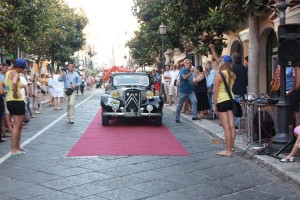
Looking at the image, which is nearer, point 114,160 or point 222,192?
point 222,192

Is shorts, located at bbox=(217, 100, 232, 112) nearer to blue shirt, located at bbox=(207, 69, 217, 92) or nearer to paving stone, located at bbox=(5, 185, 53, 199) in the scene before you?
paving stone, located at bbox=(5, 185, 53, 199)

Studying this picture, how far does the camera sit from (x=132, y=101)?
12547 millimetres

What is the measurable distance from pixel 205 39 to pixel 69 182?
30.3 feet

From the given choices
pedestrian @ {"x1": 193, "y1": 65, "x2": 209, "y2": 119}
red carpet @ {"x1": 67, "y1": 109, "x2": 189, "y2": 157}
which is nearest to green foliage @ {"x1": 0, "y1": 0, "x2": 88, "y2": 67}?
red carpet @ {"x1": 67, "y1": 109, "x2": 189, "y2": 157}

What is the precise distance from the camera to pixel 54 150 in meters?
8.72

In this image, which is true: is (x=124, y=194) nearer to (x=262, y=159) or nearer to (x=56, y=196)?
(x=56, y=196)

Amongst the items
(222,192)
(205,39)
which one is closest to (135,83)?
(205,39)

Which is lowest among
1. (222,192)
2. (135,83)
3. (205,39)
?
(222,192)

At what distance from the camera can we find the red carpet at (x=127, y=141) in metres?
8.41

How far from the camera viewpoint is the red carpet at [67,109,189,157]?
8406mm

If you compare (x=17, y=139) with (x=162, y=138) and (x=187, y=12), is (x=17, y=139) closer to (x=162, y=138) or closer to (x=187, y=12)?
(x=162, y=138)

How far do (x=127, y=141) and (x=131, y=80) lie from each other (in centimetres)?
486

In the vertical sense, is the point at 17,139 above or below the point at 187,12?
below

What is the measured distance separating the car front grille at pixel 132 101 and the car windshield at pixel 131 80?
1.68 meters
